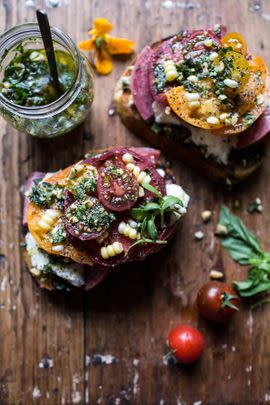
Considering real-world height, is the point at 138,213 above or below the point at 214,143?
below

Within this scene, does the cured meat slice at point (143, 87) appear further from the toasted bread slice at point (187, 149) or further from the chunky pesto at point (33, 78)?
the chunky pesto at point (33, 78)

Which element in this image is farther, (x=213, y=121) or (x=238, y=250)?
(x=238, y=250)

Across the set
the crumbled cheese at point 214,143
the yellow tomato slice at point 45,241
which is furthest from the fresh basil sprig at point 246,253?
the yellow tomato slice at point 45,241

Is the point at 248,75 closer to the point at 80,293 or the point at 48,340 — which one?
the point at 80,293

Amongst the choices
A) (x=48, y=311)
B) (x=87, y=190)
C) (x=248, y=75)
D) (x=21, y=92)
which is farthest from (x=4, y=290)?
(x=248, y=75)

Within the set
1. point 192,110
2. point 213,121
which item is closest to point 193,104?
point 192,110

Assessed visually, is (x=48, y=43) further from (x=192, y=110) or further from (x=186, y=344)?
(x=186, y=344)
